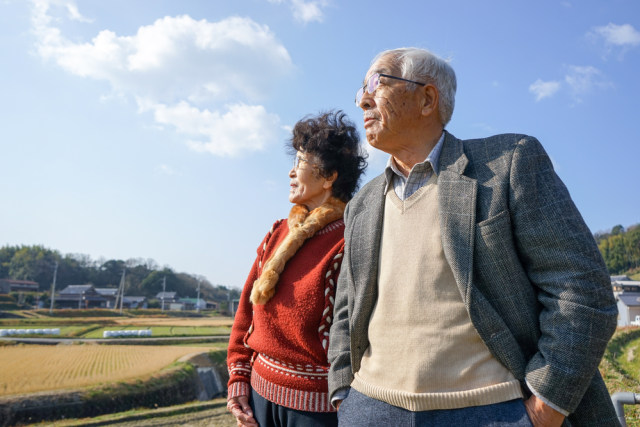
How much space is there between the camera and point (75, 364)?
82.0 feet

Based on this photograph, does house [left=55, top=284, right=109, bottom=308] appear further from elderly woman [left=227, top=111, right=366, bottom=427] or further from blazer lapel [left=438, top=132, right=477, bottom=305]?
blazer lapel [left=438, top=132, right=477, bottom=305]

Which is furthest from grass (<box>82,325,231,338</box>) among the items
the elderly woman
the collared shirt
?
the collared shirt

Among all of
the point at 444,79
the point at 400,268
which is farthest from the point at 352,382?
the point at 444,79

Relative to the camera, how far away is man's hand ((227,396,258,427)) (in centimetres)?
227

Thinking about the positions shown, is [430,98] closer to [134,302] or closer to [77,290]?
[77,290]

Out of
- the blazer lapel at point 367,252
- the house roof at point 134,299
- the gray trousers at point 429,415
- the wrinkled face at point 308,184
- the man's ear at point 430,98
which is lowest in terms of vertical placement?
the house roof at point 134,299

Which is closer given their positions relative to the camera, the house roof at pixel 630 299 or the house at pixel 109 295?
the house roof at pixel 630 299

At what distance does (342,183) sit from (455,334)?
1.41 meters

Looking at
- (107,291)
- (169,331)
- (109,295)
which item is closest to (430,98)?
(169,331)

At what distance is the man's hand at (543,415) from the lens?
127cm

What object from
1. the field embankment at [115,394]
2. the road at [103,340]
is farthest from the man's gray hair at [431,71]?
the road at [103,340]

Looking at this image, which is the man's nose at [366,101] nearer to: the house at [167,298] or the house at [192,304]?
the house at [167,298]

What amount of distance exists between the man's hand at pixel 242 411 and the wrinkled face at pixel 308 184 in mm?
1091

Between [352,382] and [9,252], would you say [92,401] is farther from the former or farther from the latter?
[9,252]
